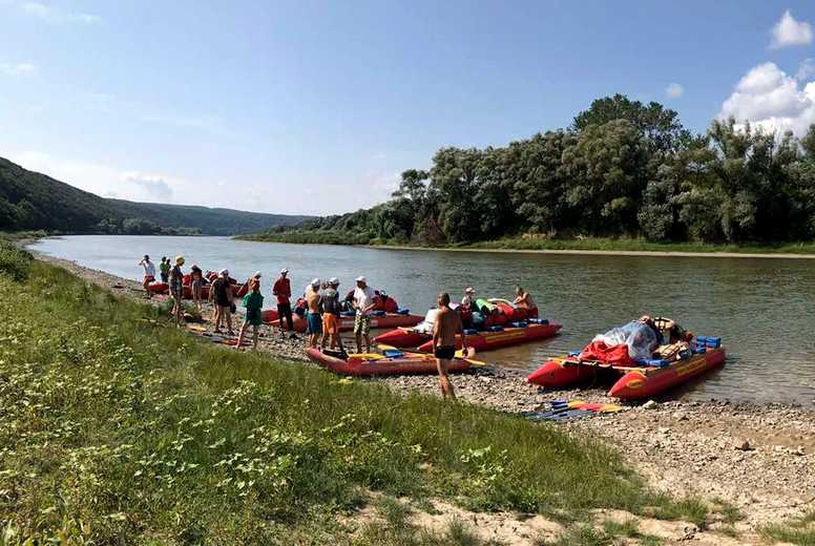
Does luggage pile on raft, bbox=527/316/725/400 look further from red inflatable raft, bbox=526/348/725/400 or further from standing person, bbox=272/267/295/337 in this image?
standing person, bbox=272/267/295/337

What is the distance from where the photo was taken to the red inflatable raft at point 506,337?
1791cm

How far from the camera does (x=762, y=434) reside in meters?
10.4

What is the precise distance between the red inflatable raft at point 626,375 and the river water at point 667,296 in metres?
0.45

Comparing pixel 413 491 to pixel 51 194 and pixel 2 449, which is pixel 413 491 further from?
pixel 51 194

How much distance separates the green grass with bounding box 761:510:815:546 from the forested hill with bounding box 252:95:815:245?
188 ft

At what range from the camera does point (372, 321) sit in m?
22.0

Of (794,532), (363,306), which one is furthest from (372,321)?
(794,532)

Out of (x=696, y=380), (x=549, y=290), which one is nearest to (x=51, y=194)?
(x=549, y=290)

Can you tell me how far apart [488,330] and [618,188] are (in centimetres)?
5318

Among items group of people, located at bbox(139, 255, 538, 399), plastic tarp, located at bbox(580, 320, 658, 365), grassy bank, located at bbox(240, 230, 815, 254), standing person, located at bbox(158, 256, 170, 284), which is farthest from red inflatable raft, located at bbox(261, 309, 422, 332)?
grassy bank, located at bbox(240, 230, 815, 254)

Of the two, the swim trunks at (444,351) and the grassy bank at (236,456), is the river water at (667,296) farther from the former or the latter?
the grassy bank at (236,456)

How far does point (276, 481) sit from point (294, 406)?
2.45 meters

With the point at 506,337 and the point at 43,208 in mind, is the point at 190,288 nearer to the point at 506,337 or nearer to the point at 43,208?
the point at 506,337

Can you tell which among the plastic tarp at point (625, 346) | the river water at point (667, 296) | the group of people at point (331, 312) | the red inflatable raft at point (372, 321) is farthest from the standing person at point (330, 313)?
the plastic tarp at point (625, 346)
